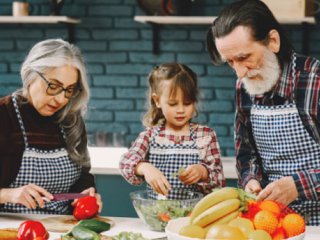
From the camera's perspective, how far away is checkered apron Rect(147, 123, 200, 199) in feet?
10.0

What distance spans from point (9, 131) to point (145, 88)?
2.13 meters

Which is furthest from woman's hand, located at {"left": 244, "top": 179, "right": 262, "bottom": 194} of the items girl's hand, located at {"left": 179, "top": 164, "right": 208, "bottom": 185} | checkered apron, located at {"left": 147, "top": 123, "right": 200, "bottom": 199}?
checkered apron, located at {"left": 147, "top": 123, "right": 200, "bottom": 199}

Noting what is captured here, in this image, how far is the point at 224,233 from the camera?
170cm

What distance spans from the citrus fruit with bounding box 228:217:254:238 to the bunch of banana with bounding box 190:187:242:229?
3 centimetres

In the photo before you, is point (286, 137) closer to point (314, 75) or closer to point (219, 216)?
point (314, 75)

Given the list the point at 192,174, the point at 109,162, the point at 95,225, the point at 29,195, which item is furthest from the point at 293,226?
the point at 109,162

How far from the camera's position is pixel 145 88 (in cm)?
480

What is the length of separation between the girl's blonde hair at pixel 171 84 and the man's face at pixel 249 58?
450mm

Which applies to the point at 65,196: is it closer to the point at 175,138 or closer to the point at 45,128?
the point at 45,128

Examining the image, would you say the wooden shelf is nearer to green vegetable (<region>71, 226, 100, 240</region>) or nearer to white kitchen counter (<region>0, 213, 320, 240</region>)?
white kitchen counter (<region>0, 213, 320, 240</region>)

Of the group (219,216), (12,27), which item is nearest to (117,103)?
(12,27)

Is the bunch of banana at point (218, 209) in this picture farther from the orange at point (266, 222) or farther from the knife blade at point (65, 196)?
the knife blade at point (65, 196)

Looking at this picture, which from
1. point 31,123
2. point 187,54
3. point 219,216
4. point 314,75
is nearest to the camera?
point 219,216

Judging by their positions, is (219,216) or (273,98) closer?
(219,216)
